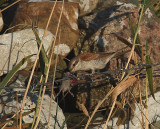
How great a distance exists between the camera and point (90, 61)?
13.9 ft

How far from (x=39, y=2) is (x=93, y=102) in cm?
201

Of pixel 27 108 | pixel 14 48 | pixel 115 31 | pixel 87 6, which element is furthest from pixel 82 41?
pixel 27 108

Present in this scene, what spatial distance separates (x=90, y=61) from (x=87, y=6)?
1.49 metres

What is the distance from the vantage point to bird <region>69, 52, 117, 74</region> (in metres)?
4.09

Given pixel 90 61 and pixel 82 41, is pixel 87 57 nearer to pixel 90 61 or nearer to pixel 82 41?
A: pixel 90 61

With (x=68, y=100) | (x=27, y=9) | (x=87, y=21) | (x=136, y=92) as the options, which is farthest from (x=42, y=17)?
(x=136, y=92)

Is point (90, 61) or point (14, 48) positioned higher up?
point (14, 48)

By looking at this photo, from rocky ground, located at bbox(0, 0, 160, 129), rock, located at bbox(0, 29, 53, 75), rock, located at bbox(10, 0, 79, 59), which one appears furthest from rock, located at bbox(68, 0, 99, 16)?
rock, located at bbox(0, 29, 53, 75)

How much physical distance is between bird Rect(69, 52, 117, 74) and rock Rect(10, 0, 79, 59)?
464 mm

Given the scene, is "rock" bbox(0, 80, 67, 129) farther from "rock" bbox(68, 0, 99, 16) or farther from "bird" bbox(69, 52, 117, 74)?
"rock" bbox(68, 0, 99, 16)

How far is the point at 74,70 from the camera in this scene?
14.0 feet

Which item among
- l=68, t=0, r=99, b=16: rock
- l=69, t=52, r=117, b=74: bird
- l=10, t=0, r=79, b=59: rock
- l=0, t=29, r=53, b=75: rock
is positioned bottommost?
l=69, t=52, r=117, b=74: bird

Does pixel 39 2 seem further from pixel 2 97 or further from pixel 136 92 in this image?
pixel 136 92

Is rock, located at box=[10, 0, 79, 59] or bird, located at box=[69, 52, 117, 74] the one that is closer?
bird, located at box=[69, 52, 117, 74]
